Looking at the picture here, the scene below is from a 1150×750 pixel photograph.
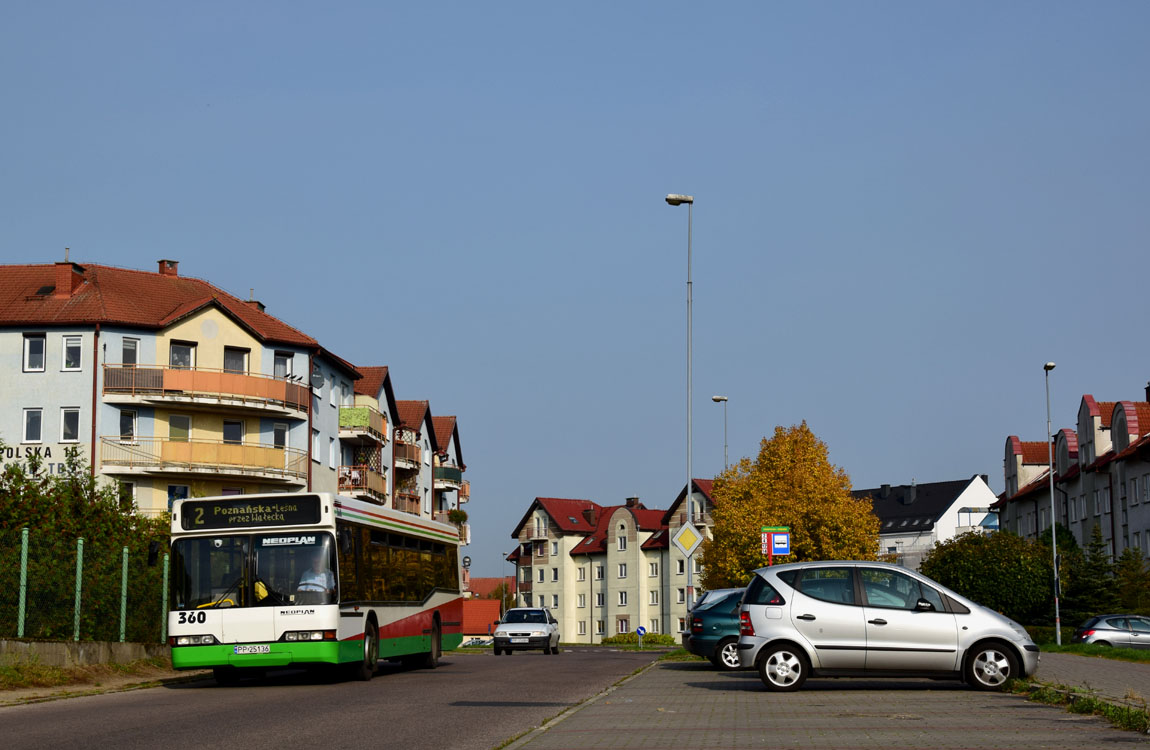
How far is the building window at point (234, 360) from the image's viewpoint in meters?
57.0

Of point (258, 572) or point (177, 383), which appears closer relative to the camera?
point (258, 572)

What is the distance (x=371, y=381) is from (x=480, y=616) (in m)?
34.5

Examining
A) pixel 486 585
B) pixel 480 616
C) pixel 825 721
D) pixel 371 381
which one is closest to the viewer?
pixel 825 721

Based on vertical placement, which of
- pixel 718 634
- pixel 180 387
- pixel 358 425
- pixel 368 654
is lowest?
pixel 368 654

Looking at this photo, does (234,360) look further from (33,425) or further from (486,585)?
(486,585)

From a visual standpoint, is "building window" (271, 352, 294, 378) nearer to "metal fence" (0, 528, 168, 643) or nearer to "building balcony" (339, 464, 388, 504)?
"building balcony" (339, 464, 388, 504)

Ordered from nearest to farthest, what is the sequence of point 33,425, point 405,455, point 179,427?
point 33,425 → point 179,427 → point 405,455

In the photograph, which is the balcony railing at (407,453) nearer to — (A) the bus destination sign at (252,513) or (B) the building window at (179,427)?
(B) the building window at (179,427)

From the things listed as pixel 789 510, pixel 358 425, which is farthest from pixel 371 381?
pixel 789 510

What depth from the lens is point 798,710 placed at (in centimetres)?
1453

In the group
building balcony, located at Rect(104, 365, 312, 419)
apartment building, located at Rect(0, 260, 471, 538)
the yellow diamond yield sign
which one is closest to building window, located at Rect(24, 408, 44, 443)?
apartment building, located at Rect(0, 260, 471, 538)

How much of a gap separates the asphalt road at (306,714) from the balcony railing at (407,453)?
186ft

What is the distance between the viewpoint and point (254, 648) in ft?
65.9

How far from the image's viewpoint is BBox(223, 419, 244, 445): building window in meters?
56.6
